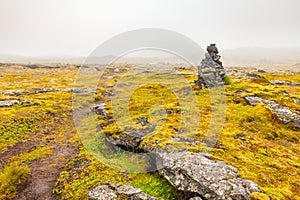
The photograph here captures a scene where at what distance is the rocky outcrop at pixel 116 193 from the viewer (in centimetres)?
1149

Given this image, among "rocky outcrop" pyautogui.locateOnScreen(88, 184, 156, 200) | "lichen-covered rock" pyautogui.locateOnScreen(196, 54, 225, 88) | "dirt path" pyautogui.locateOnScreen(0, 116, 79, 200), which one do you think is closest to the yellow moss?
"rocky outcrop" pyautogui.locateOnScreen(88, 184, 156, 200)

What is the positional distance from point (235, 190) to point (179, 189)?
2.87 meters

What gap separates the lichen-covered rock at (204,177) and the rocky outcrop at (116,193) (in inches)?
71.0

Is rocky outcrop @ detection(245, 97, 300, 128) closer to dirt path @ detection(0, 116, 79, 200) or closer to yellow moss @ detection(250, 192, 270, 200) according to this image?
yellow moss @ detection(250, 192, 270, 200)

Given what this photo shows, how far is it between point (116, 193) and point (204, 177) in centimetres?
486

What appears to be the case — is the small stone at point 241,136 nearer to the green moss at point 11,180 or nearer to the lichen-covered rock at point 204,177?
the lichen-covered rock at point 204,177

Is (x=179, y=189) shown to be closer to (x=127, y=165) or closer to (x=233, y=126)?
(x=127, y=165)

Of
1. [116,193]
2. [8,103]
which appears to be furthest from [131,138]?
[8,103]

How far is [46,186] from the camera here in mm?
13477

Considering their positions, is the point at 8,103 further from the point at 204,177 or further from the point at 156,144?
the point at 204,177

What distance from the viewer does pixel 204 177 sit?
1091 centimetres

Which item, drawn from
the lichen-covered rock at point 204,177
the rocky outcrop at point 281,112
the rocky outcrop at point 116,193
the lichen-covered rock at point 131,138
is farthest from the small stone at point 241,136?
the rocky outcrop at point 116,193

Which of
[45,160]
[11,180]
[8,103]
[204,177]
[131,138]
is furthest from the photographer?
[8,103]

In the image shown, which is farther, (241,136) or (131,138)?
(241,136)
